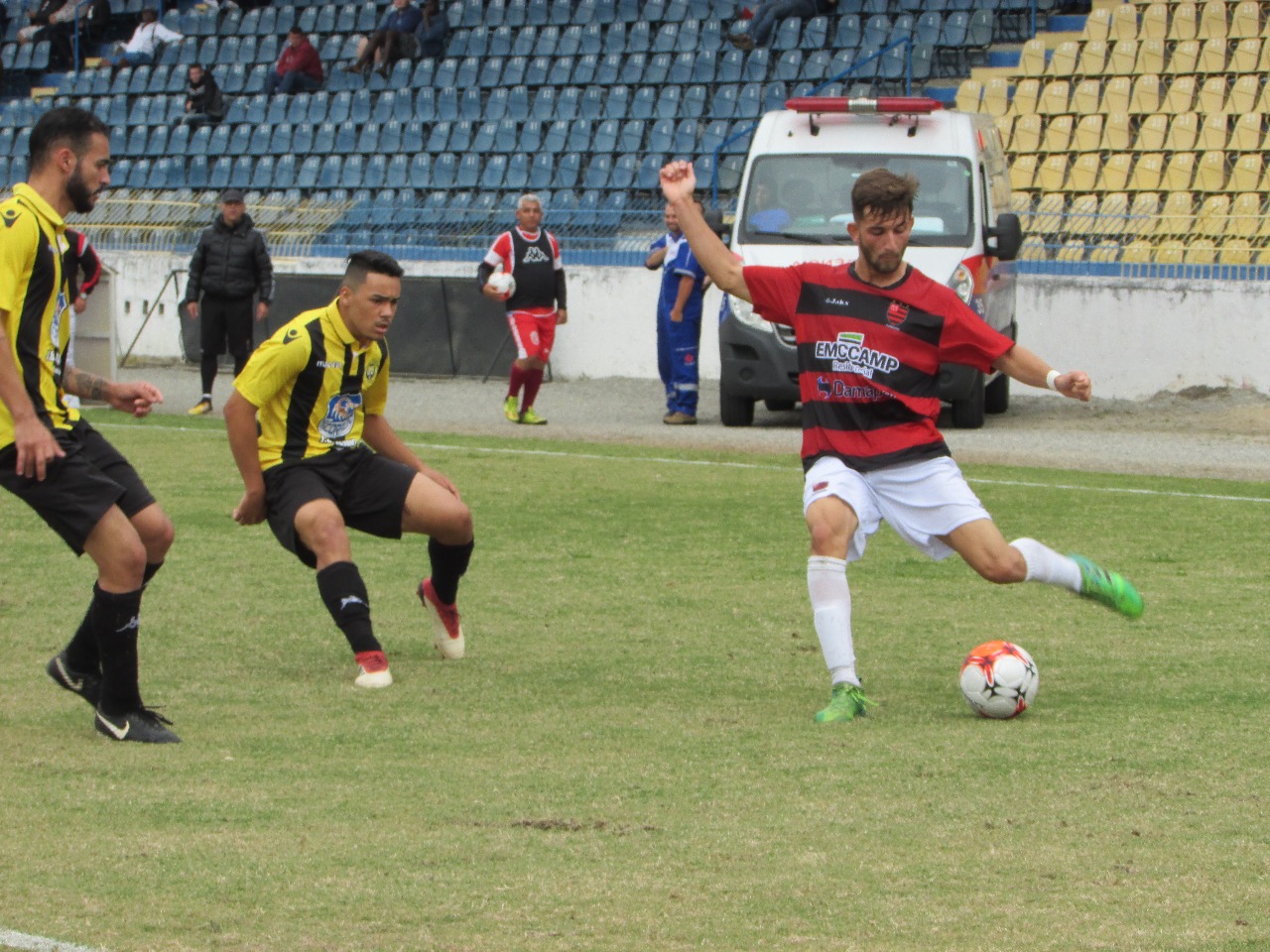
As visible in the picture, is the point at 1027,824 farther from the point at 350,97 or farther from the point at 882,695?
the point at 350,97

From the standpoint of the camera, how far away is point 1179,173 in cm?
2016

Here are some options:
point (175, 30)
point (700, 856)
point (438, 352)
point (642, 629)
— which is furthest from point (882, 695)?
point (175, 30)

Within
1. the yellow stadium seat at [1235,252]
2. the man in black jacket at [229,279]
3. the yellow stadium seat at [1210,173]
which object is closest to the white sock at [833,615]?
the man in black jacket at [229,279]

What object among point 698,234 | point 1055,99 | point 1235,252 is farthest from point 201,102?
point 698,234

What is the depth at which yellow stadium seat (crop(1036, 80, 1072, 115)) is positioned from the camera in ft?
71.4

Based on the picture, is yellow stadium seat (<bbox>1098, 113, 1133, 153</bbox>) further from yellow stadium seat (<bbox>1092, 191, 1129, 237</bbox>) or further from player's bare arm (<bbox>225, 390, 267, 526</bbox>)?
player's bare arm (<bbox>225, 390, 267, 526</bbox>)

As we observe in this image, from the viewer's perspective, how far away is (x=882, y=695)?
639 centimetres

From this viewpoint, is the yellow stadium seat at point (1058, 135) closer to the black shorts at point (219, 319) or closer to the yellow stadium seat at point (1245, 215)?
the yellow stadium seat at point (1245, 215)

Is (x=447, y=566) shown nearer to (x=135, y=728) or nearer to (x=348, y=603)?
(x=348, y=603)

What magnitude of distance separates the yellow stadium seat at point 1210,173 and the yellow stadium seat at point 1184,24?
212 cm

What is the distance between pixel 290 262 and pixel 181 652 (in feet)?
59.1

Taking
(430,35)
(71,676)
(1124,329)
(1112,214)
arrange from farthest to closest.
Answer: (430,35) → (1112,214) → (1124,329) → (71,676)

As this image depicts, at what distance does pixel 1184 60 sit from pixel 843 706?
17.3m

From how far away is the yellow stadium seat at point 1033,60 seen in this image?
2239 centimetres
